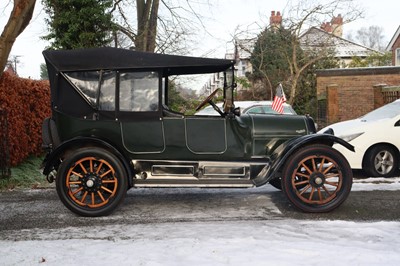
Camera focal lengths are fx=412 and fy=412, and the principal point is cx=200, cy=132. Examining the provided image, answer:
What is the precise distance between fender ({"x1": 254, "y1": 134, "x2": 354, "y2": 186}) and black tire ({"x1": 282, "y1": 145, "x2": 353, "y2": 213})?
0.29ft

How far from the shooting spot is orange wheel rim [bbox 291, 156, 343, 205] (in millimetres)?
5230

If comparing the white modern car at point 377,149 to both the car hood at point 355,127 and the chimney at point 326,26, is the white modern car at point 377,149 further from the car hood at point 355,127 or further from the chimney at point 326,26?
the chimney at point 326,26

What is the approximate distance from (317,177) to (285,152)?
0.51 m

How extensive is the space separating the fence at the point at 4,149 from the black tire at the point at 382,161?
6.92 m

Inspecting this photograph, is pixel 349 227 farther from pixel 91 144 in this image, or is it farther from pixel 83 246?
pixel 91 144

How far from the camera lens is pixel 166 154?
5336 millimetres

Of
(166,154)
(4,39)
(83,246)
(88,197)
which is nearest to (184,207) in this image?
(166,154)

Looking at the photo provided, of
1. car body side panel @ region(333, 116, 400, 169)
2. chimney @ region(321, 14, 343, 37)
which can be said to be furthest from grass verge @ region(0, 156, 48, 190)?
chimney @ region(321, 14, 343, 37)

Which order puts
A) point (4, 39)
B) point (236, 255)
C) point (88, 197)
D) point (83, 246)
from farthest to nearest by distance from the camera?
point (4, 39)
point (88, 197)
point (83, 246)
point (236, 255)

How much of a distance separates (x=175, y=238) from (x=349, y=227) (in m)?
1.93

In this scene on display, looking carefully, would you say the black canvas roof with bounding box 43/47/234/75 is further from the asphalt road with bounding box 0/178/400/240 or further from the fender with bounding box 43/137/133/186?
the asphalt road with bounding box 0/178/400/240

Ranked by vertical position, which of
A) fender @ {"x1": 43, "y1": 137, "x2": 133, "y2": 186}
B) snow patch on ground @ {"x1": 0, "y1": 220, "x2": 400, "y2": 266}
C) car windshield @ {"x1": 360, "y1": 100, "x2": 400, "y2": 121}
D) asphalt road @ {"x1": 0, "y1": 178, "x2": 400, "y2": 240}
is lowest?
snow patch on ground @ {"x1": 0, "y1": 220, "x2": 400, "y2": 266}

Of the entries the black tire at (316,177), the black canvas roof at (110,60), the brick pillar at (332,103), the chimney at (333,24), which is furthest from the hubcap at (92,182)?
the chimney at (333,24)

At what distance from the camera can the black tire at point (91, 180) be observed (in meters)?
5.06
